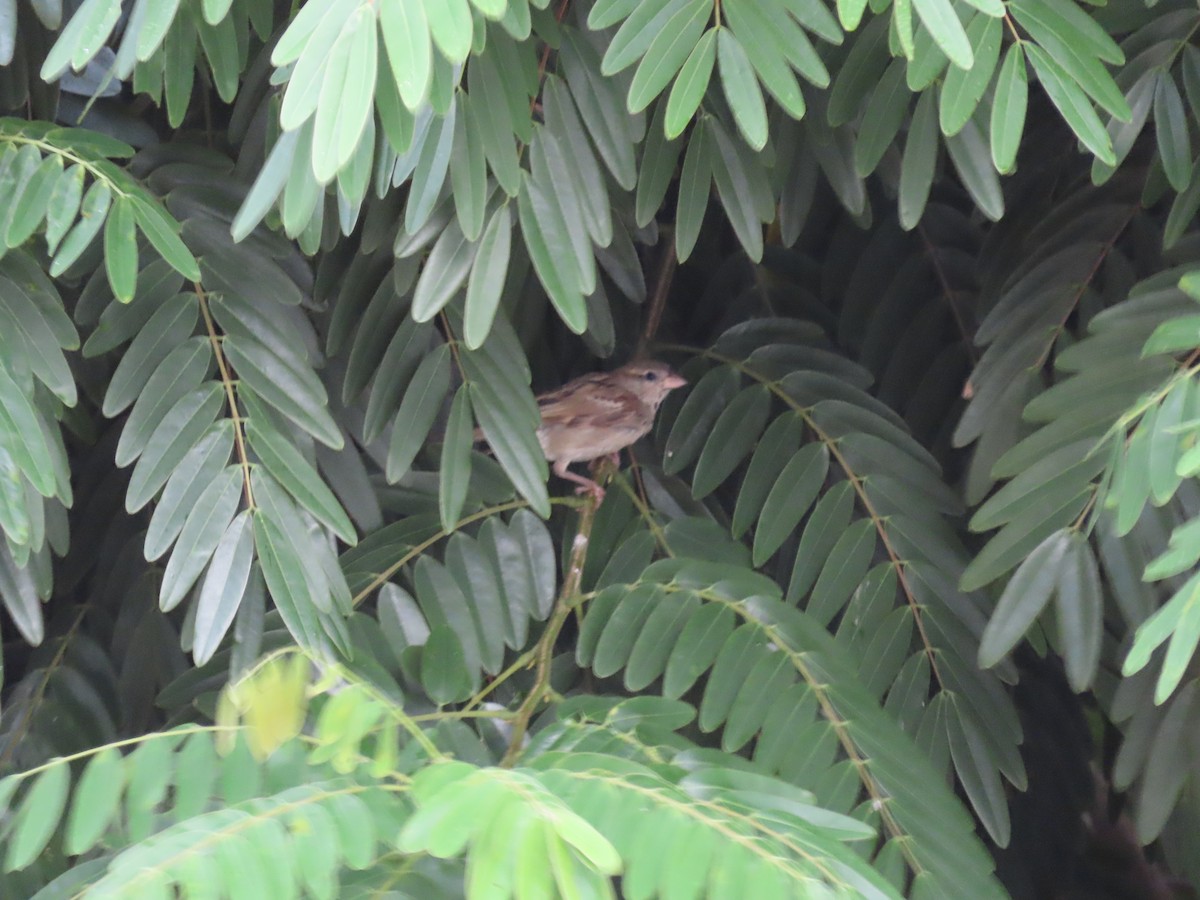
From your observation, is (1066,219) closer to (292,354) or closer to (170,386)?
(292,354)

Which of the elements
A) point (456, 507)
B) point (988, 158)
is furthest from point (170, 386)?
point (988, 158)

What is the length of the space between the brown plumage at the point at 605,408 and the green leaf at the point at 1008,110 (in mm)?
1283

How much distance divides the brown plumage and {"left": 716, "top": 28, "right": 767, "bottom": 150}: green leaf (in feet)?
4.21

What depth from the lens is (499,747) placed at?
1988 millimetres

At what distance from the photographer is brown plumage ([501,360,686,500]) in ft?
9.75

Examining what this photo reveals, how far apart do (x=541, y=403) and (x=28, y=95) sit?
55.4 inches

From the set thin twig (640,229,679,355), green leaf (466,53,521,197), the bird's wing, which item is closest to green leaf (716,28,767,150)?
green leaf (466,53,521,197)

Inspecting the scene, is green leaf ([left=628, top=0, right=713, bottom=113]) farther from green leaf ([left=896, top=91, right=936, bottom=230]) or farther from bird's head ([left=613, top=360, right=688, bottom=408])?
bird's head ([left=613, top=360, right=688, bottom=408])

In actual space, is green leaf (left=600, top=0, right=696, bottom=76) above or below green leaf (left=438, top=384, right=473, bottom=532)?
above

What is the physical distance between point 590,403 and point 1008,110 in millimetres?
1632

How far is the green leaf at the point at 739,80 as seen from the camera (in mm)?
1591

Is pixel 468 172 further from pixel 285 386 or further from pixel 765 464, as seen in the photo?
pixel 765 464

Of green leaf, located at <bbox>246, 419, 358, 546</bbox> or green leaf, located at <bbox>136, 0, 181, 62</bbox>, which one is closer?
green leaf, located at <bbox>136, 0, 181, 62</bbox>

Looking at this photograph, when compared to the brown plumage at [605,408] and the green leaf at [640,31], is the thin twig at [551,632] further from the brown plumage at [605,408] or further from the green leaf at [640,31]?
the green leaf at [640,31]
